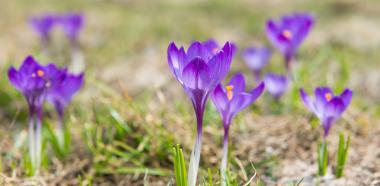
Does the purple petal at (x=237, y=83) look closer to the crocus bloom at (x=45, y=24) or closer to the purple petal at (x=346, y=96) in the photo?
the purple petal at (x=346, y=96)

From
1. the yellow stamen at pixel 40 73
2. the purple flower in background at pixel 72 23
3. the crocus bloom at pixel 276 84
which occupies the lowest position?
the yellow stamen at pixel 40 73

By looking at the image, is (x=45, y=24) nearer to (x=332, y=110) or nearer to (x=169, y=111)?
(x=169, y=111)

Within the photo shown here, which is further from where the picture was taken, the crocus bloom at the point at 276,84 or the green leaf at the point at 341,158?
the crocus bloom at the point at 276,84

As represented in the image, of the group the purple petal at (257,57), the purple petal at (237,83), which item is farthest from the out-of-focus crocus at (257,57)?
the purple petal at (237,83)

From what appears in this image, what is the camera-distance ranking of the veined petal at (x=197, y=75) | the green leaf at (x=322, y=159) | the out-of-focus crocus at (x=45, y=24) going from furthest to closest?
the out-of-focus crocus at (x=45, y=24)
the green leaf at (x=322, y=159)
the veined petal at (x=197, y=75)

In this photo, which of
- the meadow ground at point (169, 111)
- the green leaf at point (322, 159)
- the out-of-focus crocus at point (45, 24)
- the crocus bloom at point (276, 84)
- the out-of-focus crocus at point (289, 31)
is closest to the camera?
the green leaf at point (322, 159)

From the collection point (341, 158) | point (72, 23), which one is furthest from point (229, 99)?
point (72, 23)
